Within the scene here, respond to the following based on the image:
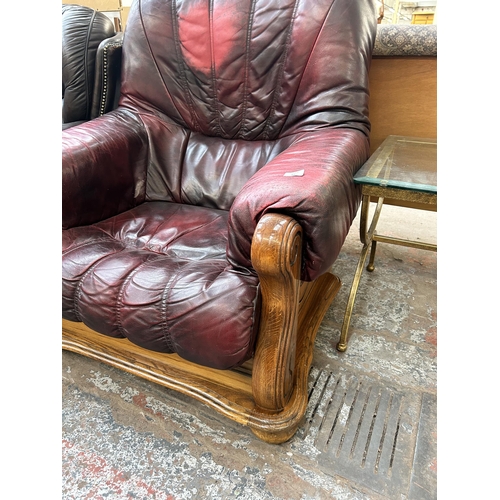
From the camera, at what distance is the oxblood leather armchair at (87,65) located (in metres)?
1.58

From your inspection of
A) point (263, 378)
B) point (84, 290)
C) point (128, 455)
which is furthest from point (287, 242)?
point (128, 455)

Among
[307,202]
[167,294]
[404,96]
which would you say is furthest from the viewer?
[404,96]

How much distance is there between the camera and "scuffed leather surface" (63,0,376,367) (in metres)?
0.87

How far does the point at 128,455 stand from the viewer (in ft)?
3.21

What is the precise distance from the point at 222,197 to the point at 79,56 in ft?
2.92

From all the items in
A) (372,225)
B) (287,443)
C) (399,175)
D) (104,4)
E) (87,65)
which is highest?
(104,4)

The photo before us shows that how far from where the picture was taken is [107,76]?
5.24 ft

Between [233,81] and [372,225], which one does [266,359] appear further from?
[233,81]

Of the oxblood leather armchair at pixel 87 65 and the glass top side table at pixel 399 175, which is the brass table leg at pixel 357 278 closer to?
the glass top side table at pixel 399 175

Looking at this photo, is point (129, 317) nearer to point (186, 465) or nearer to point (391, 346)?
point (186, 465)

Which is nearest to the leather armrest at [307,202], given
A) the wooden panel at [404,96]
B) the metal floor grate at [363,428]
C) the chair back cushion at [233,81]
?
the chair back cushion at [233,81]

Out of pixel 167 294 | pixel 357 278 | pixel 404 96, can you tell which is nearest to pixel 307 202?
pixel 167 294

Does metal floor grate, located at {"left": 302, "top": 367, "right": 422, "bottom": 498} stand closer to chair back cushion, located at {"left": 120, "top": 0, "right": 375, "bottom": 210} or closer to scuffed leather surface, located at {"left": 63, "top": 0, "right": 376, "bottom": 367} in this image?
scuffed leather surface, located at {"left": 63, "top": 0, "right": 376, "bottom": 367}

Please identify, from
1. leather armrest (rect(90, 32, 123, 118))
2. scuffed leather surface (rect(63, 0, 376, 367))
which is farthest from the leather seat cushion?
leather armrest (rect(90, 32, 123, 118))
